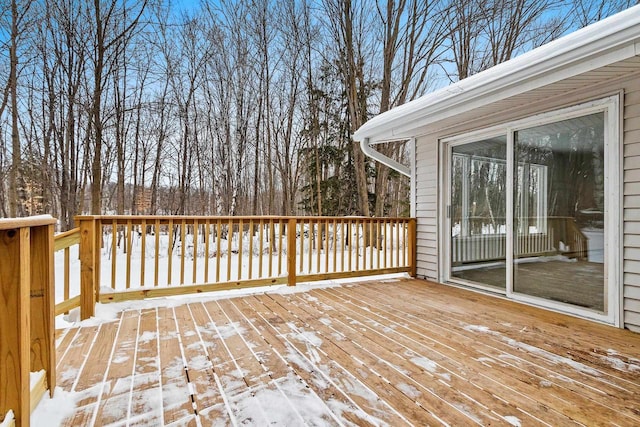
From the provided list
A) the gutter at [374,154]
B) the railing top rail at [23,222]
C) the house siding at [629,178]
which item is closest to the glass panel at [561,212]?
the house siding at [629,178]

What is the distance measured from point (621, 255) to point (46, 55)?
10.4m

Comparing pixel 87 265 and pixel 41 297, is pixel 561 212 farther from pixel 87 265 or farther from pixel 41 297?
pixel 87 265

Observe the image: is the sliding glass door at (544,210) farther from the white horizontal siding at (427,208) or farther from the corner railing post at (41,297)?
the corner railing post at (41,297)

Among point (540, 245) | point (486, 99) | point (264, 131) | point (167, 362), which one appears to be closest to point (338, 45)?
point (264, 131)

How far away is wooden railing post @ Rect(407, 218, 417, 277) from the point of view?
4.70m

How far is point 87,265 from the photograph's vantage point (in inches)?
111

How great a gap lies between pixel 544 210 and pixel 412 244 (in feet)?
6.04

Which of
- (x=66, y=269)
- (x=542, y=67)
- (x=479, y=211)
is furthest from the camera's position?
(x=479, y=211)

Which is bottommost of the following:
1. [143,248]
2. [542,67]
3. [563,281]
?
[563,281]

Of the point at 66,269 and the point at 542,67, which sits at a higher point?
the point at 542,67

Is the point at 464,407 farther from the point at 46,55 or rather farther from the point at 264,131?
the point at 46,55

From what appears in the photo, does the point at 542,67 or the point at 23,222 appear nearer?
the point at 23,222

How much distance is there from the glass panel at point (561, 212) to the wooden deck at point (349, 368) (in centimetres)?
36

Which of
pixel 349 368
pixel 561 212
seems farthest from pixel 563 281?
pixel 349 368
